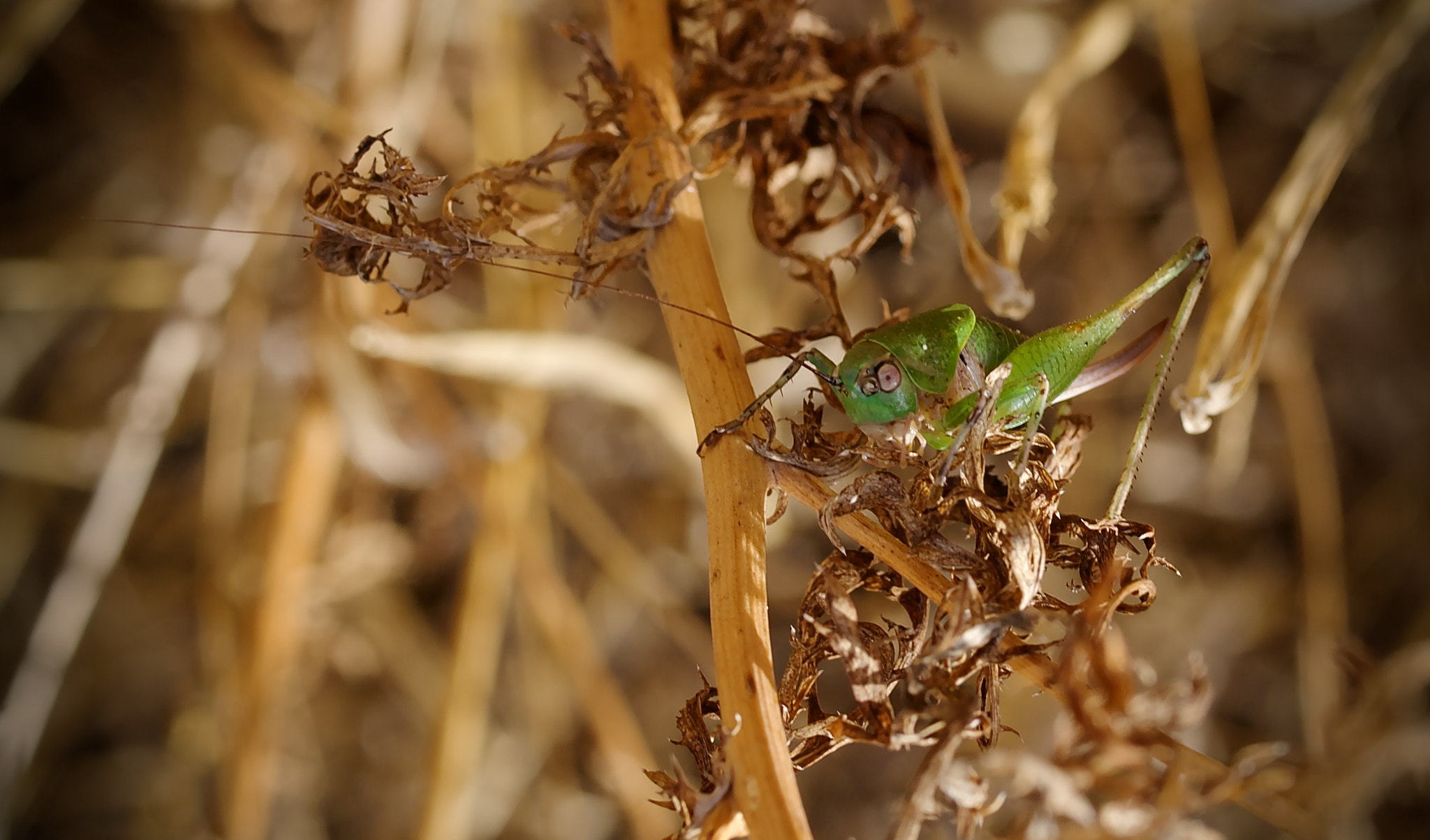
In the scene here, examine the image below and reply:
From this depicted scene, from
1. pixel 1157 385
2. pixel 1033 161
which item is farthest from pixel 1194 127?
pixel 1157 385

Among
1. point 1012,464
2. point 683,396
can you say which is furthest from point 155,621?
point 1012,464

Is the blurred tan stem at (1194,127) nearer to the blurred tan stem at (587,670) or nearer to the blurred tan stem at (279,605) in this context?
the blurred tan stem at (587,670)

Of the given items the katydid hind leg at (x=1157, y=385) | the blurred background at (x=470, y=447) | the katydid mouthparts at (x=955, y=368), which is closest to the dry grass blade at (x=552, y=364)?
the blurred background at (x=470, y=447)

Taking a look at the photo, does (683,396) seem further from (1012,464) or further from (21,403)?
(21,403)

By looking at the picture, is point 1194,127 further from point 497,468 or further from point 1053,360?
point 497,468

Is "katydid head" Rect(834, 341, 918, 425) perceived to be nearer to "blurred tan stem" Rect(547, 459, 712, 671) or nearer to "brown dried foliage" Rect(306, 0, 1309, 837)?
"brown dried foliage" Rect(306, 0, 1309, 837)

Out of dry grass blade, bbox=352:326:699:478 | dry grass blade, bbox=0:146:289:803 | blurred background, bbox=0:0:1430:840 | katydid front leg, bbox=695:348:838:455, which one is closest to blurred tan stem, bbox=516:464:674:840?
blurred background, bbox=0:0:1430:840
